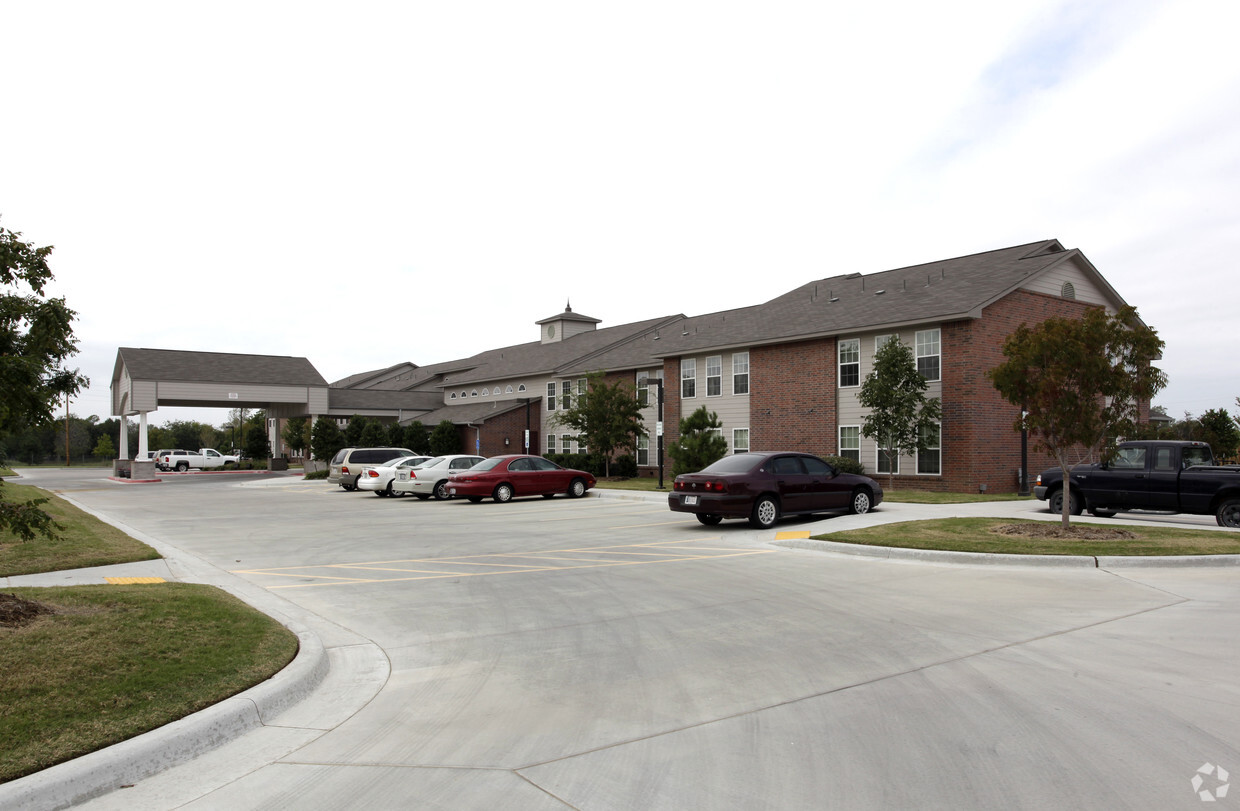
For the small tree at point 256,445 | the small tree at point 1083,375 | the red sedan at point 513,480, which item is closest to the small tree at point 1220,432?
the small tree at point 1083,375

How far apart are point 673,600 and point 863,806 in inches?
206

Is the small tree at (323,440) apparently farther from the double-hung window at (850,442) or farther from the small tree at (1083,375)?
the small tree at (1083,375)

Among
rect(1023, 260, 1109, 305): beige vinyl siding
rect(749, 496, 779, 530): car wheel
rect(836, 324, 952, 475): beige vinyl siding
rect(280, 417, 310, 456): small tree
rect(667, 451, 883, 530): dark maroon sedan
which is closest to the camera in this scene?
rect(667, 451, 883, 530): dark maroon sedan

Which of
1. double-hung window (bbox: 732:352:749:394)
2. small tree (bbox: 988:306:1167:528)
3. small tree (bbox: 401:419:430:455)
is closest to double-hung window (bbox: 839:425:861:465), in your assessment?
double-hung window (bbox: 732:352:749:394)

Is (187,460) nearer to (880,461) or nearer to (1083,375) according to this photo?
(880,461)

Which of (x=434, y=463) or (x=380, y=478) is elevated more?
(x=434, y=463)

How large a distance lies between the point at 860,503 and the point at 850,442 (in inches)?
442

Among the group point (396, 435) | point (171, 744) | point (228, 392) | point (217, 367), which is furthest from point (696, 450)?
point (217, 367)

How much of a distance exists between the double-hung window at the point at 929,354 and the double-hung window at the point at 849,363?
7.94ft

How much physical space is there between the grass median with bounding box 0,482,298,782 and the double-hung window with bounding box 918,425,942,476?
857 inches

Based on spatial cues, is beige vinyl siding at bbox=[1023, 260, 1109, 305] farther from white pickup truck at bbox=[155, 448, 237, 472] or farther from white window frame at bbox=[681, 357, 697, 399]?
white pickup truck at bbox=[155, 448, 237, 472]

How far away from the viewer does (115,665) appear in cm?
578

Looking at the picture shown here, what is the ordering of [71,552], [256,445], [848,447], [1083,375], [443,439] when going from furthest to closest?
1. [256,445]
2. [443,439]
3. [848,447]
4. [1083,375]
5. [71,552]

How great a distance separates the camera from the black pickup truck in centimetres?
1531
